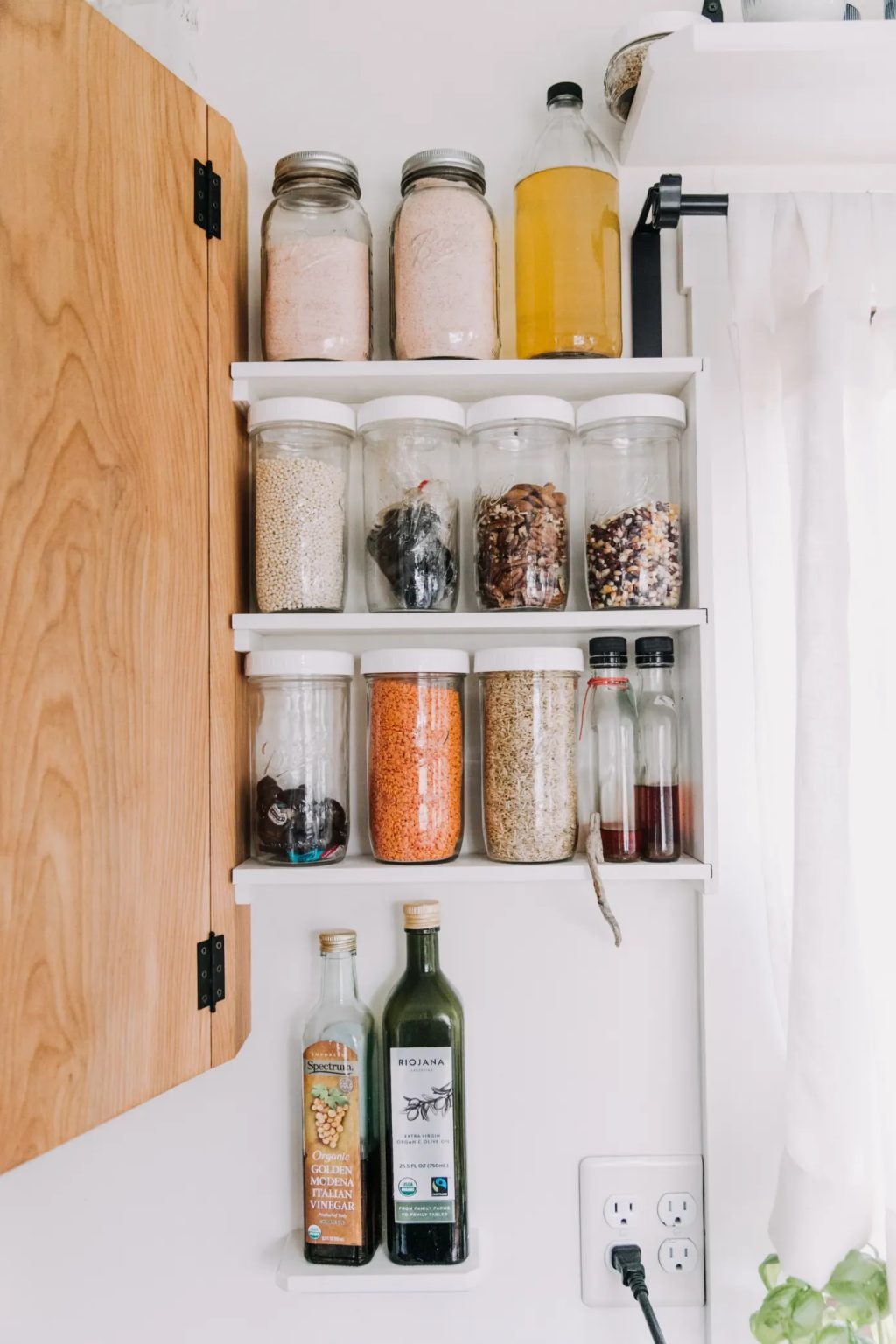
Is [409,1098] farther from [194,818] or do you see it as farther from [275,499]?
[275,499]

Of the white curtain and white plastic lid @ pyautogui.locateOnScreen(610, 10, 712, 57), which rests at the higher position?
white plastic lid @ pyautogui.locateOnScreen(610, 10, 712, 57)

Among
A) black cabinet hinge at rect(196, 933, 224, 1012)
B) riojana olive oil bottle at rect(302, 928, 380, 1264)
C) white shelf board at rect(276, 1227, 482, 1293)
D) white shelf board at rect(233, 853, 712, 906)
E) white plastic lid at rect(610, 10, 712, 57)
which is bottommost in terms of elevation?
white shelf board at rect(276, 1227, 482, 1293)

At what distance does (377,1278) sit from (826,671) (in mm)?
770

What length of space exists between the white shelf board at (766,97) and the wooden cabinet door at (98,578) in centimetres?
48

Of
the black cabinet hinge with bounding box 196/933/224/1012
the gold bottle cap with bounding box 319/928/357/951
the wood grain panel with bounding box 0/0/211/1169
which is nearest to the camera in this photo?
the wood grain panel with bounding box 0/0/211/1169

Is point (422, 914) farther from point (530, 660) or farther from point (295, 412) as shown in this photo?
point (295, 412)

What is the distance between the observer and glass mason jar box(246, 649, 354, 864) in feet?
3.21

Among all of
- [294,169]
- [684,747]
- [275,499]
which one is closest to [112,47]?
[294,169]

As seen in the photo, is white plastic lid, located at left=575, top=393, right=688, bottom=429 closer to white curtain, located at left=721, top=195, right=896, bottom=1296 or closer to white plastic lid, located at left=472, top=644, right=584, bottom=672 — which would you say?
white curtain, located at left=721, top=195, right=896, bottom=1296

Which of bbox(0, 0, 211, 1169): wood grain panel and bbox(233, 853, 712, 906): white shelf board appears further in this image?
bbox(233, 853, 712, 906): white shelf board

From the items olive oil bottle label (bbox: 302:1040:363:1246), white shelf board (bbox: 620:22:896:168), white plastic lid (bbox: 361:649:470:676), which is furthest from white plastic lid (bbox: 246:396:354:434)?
olive oil bottle label (bbox: 302:1040:363:1246)

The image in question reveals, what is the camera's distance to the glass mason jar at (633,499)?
0.98m

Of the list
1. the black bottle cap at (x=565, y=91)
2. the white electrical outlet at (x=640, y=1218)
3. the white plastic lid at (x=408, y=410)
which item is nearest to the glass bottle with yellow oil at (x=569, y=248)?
the black bottle cap at (x=565, y=91)

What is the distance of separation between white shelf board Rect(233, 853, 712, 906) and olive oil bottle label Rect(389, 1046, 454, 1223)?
0.67 feet
